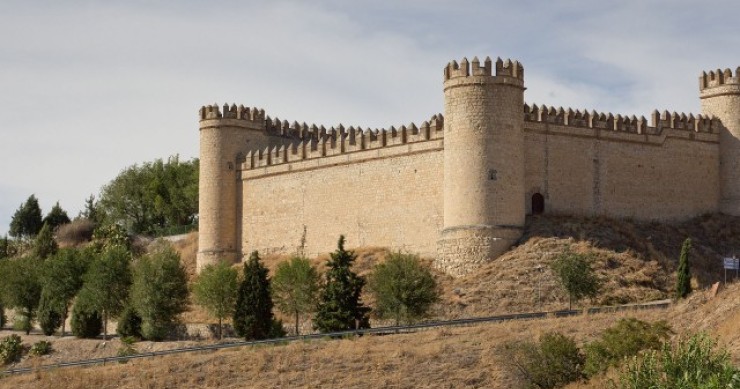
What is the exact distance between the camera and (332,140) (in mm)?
A: 56531

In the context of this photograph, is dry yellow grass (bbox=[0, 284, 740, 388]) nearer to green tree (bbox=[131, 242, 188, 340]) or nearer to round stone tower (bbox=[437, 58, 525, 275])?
round stone tower (bbox=[437, 58, 525, 275])

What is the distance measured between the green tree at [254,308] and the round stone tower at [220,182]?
43.8ft

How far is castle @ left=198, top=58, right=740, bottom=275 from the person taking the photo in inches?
1834

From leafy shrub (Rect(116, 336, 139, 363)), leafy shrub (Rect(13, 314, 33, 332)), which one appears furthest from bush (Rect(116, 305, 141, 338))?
leafy shrub (Rect(13, 314, 33, 332))

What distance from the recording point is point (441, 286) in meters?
45.7

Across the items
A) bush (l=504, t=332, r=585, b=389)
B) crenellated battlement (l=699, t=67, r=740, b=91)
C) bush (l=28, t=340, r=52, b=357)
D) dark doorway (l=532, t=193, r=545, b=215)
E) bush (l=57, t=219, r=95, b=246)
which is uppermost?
crenellated battlement (l=699, t=67, r=740, b=91)

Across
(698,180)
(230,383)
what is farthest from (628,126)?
(230,383)

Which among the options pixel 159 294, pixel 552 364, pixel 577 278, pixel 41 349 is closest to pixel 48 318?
pixel 41 349

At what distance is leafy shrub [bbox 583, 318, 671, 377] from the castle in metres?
16.3

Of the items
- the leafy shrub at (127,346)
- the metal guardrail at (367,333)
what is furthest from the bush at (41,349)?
the metal guardrail at (367,333)

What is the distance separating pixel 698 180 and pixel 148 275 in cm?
2089

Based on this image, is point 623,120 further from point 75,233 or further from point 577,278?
point 75,233

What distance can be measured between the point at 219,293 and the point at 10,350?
8.27 meters

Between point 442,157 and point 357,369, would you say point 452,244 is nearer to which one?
point 442,157
